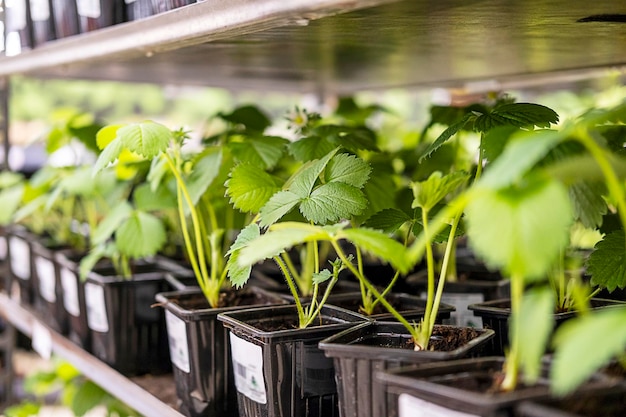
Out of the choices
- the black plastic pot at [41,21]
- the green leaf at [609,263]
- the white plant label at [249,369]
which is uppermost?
the black plastic pot at [41,21]

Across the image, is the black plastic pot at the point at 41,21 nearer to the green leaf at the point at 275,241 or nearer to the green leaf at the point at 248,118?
the green leaf at the point at 248,118

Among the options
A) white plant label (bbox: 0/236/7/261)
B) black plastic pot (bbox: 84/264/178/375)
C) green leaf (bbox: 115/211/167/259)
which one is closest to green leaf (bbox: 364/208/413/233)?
green leaf (bbox: 115/211/167/259)

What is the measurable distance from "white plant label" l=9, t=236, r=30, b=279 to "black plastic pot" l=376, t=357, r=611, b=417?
4.93 ft

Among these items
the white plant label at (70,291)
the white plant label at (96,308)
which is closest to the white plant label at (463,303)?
the white plant label at (96,308)

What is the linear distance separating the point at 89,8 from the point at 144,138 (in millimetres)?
588

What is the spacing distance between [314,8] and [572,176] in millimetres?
314

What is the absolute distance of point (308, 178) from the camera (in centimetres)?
93

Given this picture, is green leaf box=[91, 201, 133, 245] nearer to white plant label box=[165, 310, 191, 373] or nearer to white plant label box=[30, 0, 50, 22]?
white plant label box=[165, 310, 191, 373]

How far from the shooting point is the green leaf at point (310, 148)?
1.13m

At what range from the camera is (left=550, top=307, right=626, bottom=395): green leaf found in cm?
50

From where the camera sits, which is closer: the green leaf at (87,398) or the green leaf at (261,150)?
the green leaf at (261,150)

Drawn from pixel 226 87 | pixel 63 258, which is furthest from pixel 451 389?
pixel 226 87

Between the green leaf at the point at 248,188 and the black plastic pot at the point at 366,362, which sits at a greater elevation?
the green leaf at the point at 248,188

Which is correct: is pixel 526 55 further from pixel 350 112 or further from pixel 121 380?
pixel 121 380
